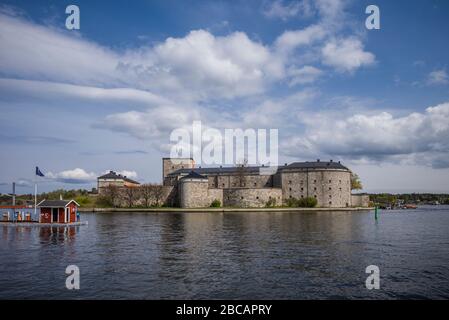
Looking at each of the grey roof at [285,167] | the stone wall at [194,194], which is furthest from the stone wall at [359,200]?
the stone wall at [194,194]

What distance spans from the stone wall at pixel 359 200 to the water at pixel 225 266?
4455 centimetres

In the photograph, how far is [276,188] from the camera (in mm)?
64688

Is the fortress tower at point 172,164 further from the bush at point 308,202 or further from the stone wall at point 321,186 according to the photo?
the bush at point 308,202

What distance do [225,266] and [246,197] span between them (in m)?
46.7

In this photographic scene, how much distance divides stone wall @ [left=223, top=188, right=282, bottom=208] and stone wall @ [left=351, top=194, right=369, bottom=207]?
15.1 m

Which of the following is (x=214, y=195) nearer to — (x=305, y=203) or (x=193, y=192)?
(x=193, y=192)

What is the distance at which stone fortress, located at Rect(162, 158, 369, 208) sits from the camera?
60.2 metres

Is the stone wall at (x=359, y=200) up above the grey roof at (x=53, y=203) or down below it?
below

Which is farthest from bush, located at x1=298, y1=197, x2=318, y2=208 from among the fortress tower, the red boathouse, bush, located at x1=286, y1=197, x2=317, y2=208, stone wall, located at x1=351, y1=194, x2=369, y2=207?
the red boathouse

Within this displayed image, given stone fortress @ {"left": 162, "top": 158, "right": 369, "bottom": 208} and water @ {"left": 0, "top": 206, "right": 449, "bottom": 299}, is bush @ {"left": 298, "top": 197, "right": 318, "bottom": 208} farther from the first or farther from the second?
water @ {"left": 0, "top": 206, "right": 449, "bottom": 299}

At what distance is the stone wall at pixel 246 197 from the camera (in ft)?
198

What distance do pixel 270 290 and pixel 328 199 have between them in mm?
54805

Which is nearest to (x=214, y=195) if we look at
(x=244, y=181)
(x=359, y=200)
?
(x=244, y=181)
